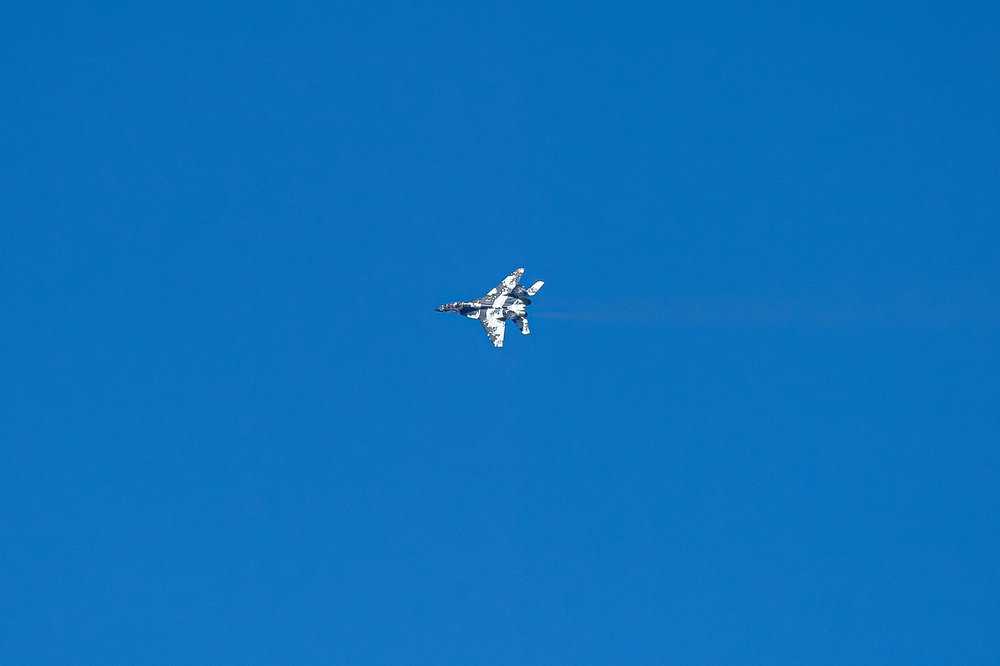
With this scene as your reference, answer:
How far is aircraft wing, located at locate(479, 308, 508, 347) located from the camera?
114 meters

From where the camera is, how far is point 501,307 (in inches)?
4471

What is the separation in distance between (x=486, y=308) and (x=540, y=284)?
6068mm

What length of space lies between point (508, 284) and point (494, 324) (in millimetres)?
4293

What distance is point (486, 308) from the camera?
11456cm

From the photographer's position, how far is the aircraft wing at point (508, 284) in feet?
374

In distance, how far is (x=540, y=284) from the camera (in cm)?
11331

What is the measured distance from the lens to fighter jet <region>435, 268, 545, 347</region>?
4429 inches

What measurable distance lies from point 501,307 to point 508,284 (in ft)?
8.35

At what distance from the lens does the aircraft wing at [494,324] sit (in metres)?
114

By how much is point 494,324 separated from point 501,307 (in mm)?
2017

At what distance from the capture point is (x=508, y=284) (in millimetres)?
114250

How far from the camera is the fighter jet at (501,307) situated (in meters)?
112

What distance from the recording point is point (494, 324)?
114375 millimetres
